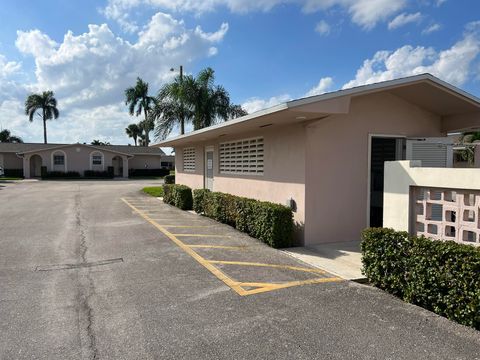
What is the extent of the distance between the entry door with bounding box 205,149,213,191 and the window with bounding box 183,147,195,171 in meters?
1.90

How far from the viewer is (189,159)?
56.4 ft

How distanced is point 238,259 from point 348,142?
354 centimetres

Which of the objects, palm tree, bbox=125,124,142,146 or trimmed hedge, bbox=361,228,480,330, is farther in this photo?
palm tree, bbox=125,124,142,146

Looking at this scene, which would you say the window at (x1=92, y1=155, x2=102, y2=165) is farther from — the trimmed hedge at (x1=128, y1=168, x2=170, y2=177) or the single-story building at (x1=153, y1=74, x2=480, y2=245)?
the single-story building at (x1=153, y1=74, x2=480, y2=245)

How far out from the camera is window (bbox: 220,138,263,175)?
1021 centimetres

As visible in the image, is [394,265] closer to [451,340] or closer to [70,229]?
[451,340]

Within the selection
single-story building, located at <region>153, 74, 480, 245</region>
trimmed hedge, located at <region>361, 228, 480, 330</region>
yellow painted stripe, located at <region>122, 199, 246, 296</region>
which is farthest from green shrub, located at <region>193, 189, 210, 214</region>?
trimmed hedge, located at <region>361, 228, 480, 330</region>

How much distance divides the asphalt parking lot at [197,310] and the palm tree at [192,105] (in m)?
16.2

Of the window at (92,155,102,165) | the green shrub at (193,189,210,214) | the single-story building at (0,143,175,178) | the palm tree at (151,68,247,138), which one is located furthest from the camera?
the window at (92,155,102,165)

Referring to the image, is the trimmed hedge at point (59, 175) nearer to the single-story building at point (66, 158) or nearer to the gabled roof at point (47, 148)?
the single-story building at point (66, 158)

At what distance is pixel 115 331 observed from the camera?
4031 millimetres

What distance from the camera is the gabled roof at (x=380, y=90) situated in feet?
21.8

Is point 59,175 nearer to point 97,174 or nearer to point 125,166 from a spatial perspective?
point 97,174

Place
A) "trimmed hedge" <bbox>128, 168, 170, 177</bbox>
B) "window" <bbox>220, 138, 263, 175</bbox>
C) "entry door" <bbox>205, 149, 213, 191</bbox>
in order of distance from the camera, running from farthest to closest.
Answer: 1. "trimmed hedge" <bbox>128, 168, 170, 177</bbox>
2. "entry door" <bbox>205, 149, 213, 191</bbox>
3. "window" <bbox>220, 138, 263, 175</bbox>
